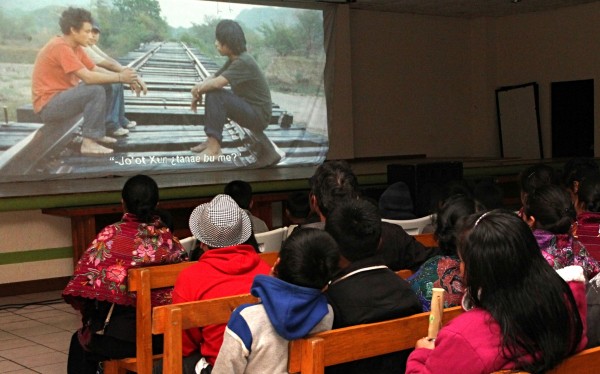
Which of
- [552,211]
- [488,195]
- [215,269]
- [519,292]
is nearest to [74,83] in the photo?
[488,195]

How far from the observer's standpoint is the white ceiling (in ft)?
32.1

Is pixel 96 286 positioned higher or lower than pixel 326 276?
lower

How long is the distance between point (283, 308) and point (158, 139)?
6499mm

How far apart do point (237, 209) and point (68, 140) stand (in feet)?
17.2

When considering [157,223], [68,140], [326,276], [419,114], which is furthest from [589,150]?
[326,276]

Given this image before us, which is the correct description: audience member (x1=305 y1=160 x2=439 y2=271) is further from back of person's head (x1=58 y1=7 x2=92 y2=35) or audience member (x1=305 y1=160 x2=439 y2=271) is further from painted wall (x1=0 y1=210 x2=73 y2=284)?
back of person's head (x1=58 y1=7 x2=92 y2=35)

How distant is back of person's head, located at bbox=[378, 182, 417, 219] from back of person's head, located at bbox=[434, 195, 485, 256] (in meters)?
1.77

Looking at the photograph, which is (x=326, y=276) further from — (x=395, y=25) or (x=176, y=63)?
(x=395, y=25)

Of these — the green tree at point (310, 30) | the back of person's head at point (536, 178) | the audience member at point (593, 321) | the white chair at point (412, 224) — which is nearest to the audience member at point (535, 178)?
the back of person's head at point (536, 178)

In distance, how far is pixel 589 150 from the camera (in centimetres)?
1024

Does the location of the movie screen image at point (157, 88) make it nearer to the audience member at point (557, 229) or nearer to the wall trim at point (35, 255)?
the wall trim at point (35, 255)

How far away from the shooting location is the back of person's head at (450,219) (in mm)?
2465

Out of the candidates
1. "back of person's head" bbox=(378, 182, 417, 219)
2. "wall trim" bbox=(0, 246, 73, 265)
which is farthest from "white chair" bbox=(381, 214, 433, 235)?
"wall trim" bbox=(0, 246, 73, 265)

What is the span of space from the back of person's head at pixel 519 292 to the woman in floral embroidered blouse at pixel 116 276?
5.69ft
